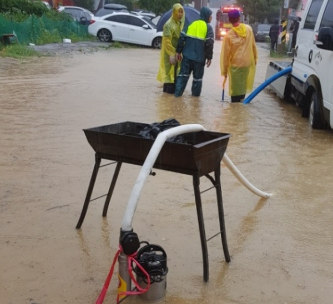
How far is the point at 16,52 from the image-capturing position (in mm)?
17766

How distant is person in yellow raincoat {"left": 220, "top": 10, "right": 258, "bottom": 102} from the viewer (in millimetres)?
9594

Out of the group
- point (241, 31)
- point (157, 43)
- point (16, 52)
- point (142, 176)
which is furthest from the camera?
point (157, 43)

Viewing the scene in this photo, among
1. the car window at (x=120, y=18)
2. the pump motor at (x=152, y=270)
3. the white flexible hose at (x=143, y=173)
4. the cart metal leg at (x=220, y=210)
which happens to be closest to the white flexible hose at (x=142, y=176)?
the white flexible hose at (x=143, y=173)

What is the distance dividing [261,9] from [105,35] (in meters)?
30.3

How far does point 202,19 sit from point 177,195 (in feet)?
19.6

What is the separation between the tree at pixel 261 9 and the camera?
169ft

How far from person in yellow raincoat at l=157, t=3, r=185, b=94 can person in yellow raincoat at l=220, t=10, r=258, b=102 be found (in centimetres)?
126

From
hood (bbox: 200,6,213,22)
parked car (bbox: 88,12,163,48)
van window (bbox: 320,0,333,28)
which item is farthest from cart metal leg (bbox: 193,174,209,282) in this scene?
parked car (bbox: 88,12,163,48)

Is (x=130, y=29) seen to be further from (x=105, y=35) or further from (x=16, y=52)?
(x=16, y=52)

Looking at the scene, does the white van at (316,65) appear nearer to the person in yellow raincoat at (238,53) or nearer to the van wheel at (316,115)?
the van wheel at (316,115)

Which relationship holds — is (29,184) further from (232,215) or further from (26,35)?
(26,35)

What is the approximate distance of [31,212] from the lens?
4.43 m

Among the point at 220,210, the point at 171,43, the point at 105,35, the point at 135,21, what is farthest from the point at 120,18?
the point at 220,210

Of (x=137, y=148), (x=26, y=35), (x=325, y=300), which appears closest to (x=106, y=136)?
(x=137, y=148)
